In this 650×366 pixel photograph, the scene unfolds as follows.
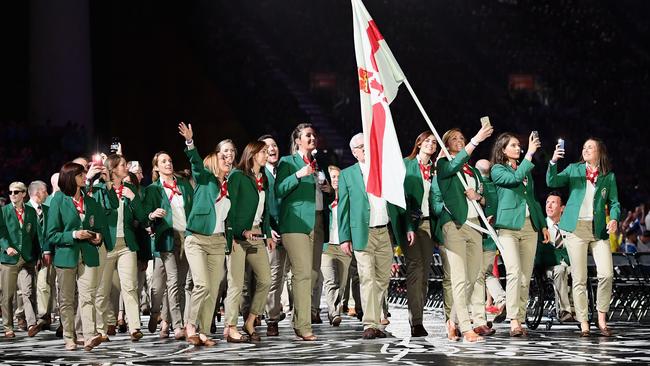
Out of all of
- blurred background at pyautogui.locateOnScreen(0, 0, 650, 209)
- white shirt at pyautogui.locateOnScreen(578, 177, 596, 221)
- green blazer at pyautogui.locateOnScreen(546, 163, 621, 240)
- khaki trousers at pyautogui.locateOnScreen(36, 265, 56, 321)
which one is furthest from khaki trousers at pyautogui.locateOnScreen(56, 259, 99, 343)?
blurred background at pyautogui.locateOnScreen(0, 0, 650, 209)

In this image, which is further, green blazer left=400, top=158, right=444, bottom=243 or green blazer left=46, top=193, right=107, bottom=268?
green blazer left=400, top=158, right=444, bottom=243

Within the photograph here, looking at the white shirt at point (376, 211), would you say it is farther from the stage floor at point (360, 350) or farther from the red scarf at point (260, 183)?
the stage floor at point (360, 350)

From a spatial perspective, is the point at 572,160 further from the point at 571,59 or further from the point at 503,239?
the point at 503,239

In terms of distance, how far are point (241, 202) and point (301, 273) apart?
859mm

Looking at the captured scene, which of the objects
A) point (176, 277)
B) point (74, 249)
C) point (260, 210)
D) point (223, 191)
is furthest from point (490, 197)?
point (74, 249)

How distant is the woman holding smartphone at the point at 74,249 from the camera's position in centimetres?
1101

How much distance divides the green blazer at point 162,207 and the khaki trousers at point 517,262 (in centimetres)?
303

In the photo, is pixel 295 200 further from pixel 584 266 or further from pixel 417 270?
pixel 584 266

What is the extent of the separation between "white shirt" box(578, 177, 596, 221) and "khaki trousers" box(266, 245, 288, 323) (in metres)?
2.92

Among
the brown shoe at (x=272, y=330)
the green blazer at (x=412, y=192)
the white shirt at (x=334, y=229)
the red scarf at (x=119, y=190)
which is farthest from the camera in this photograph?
the white shirt at (x=334, y=229)

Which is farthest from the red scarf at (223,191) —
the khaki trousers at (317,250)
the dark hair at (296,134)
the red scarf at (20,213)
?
the red scarf at (20,213)

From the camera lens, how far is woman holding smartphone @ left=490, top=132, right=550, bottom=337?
1185 cm

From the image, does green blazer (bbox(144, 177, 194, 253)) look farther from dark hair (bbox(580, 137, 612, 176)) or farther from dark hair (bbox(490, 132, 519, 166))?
dark hair (bbox(580, 137, 612, 176))

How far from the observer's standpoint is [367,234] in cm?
1158
